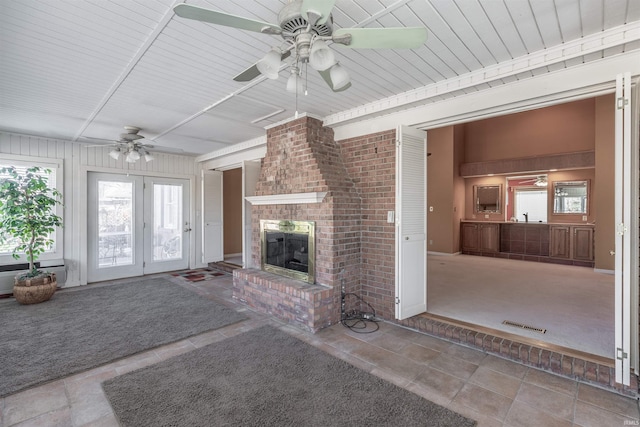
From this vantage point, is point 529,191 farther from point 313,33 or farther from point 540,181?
point 313,33

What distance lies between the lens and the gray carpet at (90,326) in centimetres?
262

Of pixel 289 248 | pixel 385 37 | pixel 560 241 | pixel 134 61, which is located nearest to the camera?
pixel 385 37

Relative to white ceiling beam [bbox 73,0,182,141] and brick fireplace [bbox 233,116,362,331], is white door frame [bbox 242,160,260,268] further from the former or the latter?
white ceiling beam [bbox 73,0,182,141]

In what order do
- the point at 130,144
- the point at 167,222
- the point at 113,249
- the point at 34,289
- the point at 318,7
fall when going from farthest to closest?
1. the point at 167,222
2. the point at 113,249
3. the point at 130,144
4. the point at 34,289
5. the point at 318,7

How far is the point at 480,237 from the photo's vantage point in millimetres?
8133

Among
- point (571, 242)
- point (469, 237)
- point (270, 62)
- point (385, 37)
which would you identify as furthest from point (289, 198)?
point (571, 242)

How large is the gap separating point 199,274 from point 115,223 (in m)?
1.92

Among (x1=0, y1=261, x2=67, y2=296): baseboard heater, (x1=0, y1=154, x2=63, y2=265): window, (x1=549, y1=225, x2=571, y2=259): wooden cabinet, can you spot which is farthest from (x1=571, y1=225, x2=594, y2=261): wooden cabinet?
(x1=0, y1=154, x2=63, y2=265): window

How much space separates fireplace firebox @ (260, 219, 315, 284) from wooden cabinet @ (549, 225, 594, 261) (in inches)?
257

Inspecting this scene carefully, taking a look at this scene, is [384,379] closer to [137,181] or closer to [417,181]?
[417,181]

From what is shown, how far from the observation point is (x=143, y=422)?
1.89m

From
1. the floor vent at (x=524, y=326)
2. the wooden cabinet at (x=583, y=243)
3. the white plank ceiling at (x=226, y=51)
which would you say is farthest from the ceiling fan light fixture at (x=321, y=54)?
the wooden cabinet at (x=583, y=243)

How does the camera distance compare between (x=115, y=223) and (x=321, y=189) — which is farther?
(x=115, y=223)

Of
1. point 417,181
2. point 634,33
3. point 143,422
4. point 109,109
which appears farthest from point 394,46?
point 109,109
